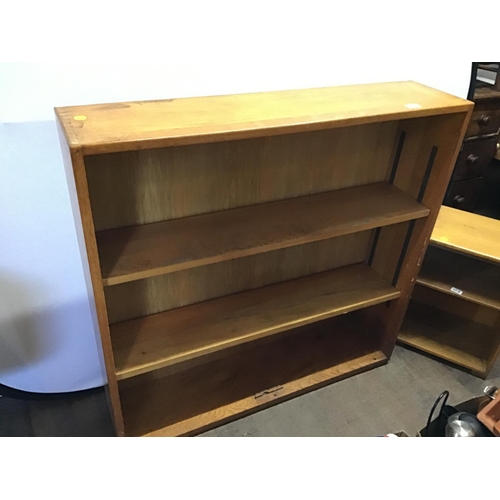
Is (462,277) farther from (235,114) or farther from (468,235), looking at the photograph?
(235,114)

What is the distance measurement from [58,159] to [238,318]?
2.45ft

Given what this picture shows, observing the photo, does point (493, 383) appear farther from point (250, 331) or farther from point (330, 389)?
point (250, 331)

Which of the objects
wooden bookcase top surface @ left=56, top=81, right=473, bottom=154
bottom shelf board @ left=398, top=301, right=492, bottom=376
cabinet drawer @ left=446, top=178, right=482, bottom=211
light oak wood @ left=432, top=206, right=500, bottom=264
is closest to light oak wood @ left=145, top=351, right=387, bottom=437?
bottom shelf board @ left=398, top=301, right=492, bottom=376

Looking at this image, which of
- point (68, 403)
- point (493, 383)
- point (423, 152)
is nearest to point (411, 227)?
point (423, 152)

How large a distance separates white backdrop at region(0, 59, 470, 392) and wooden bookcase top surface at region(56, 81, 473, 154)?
0.14 metres

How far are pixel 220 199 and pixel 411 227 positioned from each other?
71 centimetres

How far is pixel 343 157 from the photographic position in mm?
1472

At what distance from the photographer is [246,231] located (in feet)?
4.31

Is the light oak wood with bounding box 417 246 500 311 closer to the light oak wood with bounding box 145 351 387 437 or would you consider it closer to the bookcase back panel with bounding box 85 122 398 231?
the light oak wood with bounding box 145 351 387 437

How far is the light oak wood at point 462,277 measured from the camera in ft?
5.69

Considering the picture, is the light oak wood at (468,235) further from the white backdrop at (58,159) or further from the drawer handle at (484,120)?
the drawer handle at (484,120)

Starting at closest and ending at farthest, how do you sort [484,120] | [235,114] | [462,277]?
[235,114] < [462,277] < [484,120]

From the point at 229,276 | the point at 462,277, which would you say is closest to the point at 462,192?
the point at 462,277

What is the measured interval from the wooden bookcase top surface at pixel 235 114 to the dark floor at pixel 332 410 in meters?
1.07
